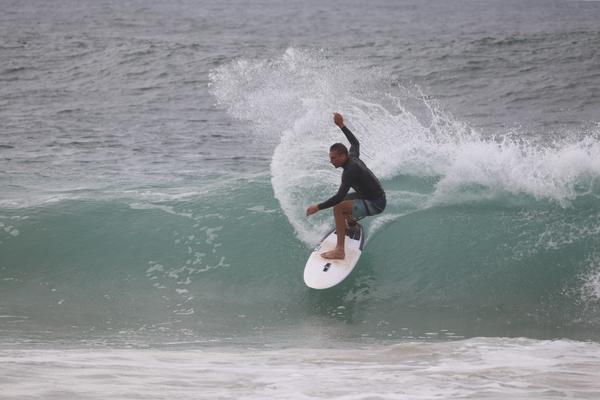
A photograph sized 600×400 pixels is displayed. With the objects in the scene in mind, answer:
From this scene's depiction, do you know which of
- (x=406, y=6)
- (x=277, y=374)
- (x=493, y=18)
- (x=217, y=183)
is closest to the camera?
(x=277, y=374)

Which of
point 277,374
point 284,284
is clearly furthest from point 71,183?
point 277,374

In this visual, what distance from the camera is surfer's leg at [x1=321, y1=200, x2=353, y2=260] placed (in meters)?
9.40

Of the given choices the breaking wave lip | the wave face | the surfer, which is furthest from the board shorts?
the breaking wave lip

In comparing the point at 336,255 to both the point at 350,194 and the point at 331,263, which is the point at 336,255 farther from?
the point at 350,194

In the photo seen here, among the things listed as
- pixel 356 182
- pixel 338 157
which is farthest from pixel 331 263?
pixel 338 157

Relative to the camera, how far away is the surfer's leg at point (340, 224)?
9.40 m

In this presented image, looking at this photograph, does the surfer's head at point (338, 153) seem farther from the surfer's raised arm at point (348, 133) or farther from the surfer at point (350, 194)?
the surfer's raised arm at point (348, 133)

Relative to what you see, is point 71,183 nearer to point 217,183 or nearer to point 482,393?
point 217,183

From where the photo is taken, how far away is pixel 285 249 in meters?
10.7

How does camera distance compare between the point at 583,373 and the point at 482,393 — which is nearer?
the point at 482,393

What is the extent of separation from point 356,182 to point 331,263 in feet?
3.68

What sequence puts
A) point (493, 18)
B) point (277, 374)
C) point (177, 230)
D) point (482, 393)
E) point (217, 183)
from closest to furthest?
point (482, 393), point (277, 374), point (177, 230), point (217, 183), point (493, 18)

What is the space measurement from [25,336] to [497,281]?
555cm

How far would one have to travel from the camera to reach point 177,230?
1133 cm
